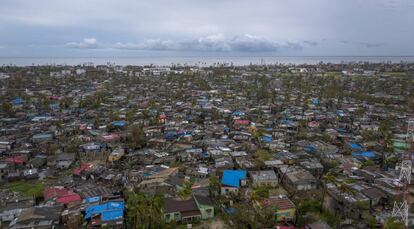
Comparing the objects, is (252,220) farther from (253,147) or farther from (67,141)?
(67,141)

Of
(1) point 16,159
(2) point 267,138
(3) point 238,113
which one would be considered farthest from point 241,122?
(1) point 16,159

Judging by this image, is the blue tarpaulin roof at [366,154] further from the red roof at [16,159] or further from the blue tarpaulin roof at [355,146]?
the red roof at [16,159]

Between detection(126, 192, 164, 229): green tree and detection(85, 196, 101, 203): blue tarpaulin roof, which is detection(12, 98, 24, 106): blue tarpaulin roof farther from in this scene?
detection(126, 192, 164, 229): green tree

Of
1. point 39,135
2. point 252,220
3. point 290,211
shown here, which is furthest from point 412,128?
point 39,135

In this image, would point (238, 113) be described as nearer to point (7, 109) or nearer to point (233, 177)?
point (233, 177)

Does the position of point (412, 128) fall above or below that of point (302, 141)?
above

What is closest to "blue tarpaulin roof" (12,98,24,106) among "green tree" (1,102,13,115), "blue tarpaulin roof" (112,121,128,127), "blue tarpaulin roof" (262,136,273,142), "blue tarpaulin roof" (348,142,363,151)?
"green tree" (1,102,13,115)

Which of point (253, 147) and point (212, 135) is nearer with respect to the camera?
point (253, 147)
